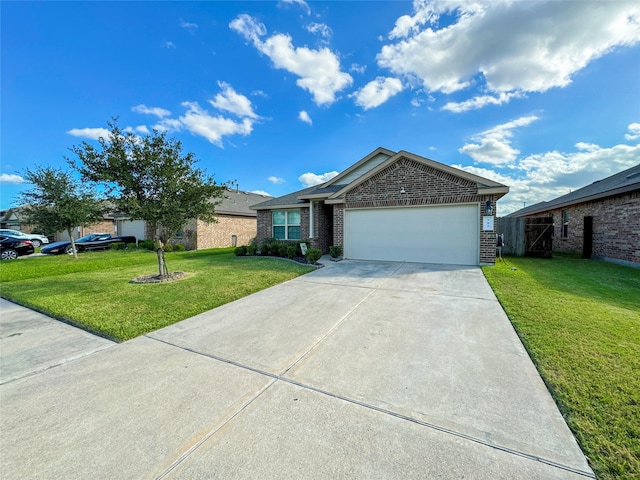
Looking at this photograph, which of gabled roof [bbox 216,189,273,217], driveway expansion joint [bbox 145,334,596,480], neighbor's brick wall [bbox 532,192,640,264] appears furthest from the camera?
gabled roof [bbox 216,189,273,217]

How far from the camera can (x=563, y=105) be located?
10.3m

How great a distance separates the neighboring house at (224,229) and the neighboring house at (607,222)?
1786 centimetres

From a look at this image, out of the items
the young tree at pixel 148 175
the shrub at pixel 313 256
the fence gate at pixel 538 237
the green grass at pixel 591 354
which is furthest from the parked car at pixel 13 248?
the fence gate at pixel 538 237

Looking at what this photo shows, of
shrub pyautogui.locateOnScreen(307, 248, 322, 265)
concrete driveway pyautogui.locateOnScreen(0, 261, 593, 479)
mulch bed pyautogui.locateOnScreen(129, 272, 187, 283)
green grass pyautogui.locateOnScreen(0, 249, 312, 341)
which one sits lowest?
concrete driveway pyautogui.locateOnScreen(0, 261, 593, 479)

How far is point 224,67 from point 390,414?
47.3ft

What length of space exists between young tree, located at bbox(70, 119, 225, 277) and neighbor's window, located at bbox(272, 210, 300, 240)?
648 centimetres

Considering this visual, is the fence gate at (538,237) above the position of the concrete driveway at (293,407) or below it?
above

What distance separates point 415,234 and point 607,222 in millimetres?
8754

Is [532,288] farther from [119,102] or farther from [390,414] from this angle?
[119,102]

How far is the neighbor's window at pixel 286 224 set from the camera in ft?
45.5

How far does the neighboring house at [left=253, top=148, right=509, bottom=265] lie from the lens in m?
9.41

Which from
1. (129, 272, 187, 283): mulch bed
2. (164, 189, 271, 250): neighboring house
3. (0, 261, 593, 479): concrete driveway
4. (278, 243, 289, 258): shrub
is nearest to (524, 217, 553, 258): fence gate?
(0, 261, 593, 479): concrete driveway

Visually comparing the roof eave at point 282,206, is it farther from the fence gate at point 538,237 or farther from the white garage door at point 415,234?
the fence gate at point 538,237

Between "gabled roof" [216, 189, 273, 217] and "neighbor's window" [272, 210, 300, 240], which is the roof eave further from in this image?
"gabled roof" [216, 189, 273, 217]
